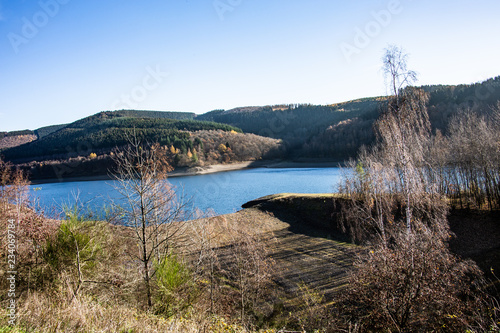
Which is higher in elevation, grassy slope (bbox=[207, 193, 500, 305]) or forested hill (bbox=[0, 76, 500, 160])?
forested hill (bbox=[0, 76, 500, 160])

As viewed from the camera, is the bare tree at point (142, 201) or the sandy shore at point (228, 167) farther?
the sandy shore at point (228, 167)

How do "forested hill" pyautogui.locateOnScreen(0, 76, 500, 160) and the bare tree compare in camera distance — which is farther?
"forested hill" pyautogui.locateOnScreen(0, 76, 500, 160)

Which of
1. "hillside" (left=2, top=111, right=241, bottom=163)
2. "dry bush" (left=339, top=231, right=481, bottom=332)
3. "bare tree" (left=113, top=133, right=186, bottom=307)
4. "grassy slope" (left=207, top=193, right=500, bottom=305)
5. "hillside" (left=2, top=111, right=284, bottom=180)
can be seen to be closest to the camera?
"dry bush" (left=339, top=231, right=481, bottom=332)

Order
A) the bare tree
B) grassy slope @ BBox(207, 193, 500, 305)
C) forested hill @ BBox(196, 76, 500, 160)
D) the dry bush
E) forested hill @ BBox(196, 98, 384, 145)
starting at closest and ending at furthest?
the dry bush
the bare tree
grassy slope @ BBox(207, 193, 500, 305)
forested hill @ BBox(196, 76, 500, 160)
forested hill @ BBox(196, 98, 384, 145)

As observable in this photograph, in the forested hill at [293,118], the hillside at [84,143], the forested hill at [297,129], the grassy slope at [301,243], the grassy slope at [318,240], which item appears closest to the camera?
the grassy slope at [301,243]

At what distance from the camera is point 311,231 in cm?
1902

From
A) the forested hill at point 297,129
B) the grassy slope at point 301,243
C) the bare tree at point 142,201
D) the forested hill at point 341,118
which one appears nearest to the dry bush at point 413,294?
the grassy slope at point 301,243

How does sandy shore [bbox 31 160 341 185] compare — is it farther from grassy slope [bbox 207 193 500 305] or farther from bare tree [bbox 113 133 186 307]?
bare tree [bbox 113 133 186 307]

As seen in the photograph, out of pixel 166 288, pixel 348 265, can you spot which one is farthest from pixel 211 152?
pixel 166 288

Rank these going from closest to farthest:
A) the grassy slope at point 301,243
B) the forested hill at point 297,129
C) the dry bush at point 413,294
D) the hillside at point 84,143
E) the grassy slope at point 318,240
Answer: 1. the dry bush at point 413,294
2. the grassy slope at point 301,243
3. the grassy slope at point 318,240
4. the forested hill at point 297,129
5. the hillside at point 84,143

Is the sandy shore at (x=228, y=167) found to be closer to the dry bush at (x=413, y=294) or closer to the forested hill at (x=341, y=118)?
the forested hill at (x=341, y=118)

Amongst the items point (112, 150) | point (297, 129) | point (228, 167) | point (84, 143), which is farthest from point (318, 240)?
point (297, 129)

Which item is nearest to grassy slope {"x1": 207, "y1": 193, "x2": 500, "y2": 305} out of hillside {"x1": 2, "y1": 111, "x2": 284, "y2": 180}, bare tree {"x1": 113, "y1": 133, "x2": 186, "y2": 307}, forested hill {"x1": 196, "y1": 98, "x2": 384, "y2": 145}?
bare tree {"x1": 113, "y1": 133, "x2": 186, "y2": 307}

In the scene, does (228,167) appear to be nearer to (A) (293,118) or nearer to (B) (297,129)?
(B) (297,129)
